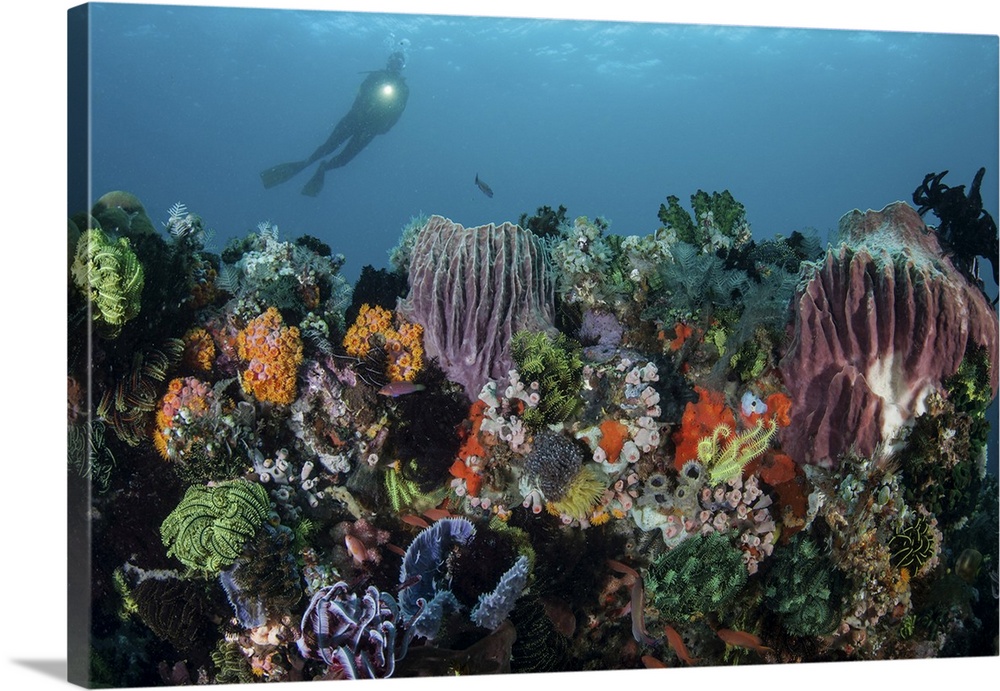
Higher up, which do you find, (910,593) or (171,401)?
(171,401)

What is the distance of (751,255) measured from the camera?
6.02 m

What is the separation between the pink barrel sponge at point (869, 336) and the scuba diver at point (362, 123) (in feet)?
7.75

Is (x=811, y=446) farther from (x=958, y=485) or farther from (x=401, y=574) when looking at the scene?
(x=401, y=574)

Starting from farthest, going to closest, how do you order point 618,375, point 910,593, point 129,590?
point 910,593 < point 618,375 < point 129,590

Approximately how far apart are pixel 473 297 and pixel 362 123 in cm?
103

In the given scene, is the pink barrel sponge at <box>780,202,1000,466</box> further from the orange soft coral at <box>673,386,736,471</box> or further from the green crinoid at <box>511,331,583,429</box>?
the green crinoid at <box>511,331,583,429</box>

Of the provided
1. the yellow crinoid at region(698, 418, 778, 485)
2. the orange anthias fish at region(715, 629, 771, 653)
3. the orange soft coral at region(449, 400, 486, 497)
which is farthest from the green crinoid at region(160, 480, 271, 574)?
the orange anthias fish at region(715, 629, 771, 653)

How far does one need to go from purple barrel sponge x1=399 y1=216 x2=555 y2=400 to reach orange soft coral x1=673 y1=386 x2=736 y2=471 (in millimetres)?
870

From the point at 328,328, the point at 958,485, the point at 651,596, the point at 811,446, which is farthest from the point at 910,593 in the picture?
the point at 328,328

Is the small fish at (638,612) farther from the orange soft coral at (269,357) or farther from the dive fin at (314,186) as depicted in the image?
the dive fin at (314,186)

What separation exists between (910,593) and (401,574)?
2814mm

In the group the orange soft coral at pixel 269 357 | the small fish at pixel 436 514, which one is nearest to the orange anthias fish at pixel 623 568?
the small fish at pixel 436 514

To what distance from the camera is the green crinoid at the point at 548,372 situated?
18.8ft

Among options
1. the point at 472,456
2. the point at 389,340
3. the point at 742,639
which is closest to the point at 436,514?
the point at 472,456
